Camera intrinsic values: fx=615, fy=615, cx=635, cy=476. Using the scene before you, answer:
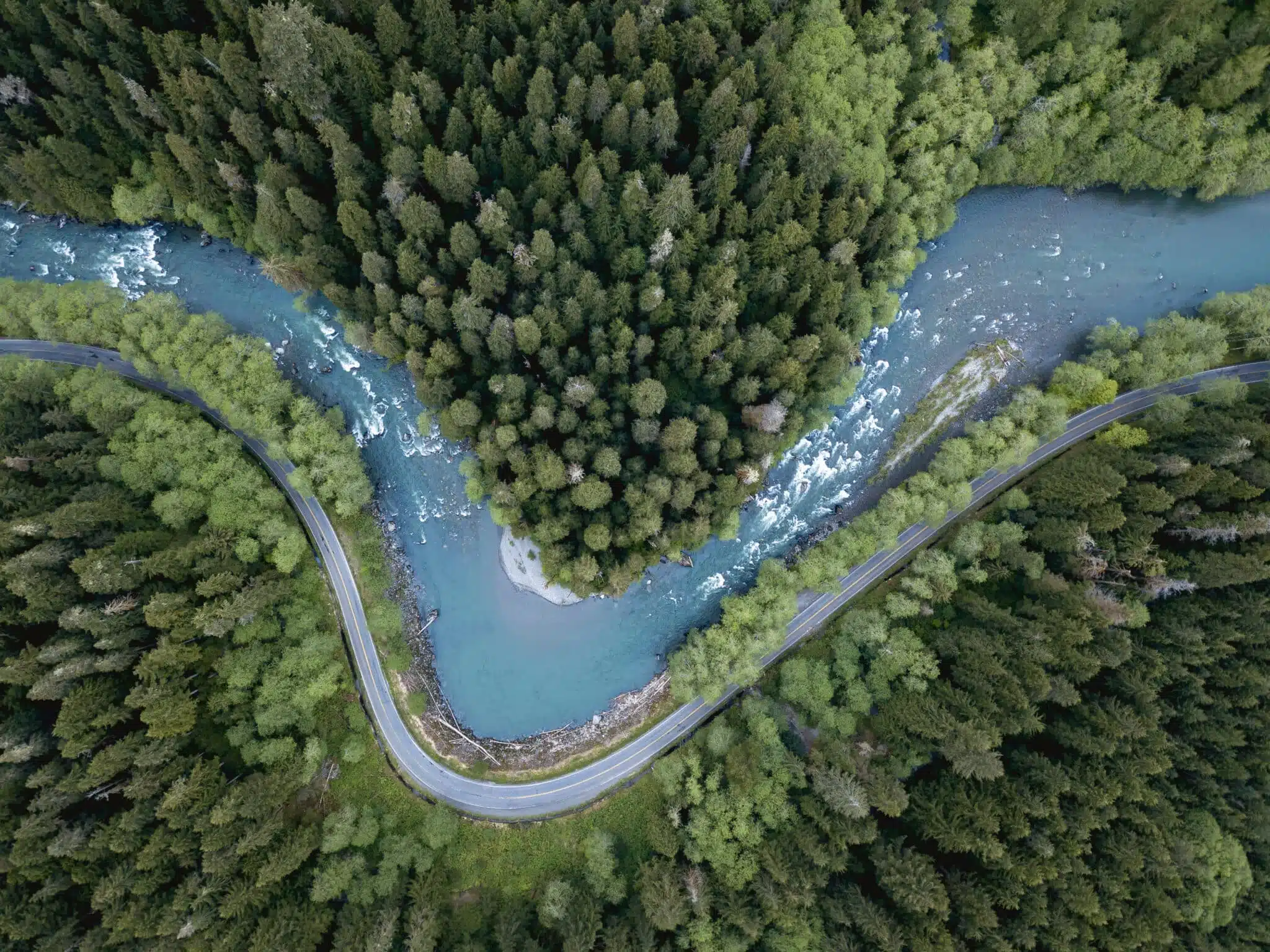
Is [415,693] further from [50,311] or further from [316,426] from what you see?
[50,311]

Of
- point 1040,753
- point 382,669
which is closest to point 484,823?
point 382,669

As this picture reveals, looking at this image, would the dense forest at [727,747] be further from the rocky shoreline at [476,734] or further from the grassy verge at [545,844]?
the rocky shoreline at [476,734]

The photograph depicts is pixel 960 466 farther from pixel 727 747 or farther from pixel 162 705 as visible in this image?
pixel 162 705

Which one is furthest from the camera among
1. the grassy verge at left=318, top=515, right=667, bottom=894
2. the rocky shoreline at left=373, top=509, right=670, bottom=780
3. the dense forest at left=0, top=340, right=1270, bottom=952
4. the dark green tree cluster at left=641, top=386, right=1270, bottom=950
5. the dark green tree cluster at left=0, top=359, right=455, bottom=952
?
the rocky shoreline at left=373, top=509, right=670, bottom=780

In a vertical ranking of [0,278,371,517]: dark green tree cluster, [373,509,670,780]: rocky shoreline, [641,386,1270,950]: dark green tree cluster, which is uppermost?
[0,278,371,517]: dark green tree cluster

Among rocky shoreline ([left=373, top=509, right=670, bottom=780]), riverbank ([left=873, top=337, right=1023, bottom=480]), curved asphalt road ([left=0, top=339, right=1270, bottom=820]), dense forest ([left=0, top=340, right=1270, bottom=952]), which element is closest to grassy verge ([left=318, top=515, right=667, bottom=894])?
dense forest ([left=0, top=340, right=1270, bottom=952])

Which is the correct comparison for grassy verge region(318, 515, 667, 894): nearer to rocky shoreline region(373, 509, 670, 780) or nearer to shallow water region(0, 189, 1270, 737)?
rocky shoreline region(373, 509, 670, 780)

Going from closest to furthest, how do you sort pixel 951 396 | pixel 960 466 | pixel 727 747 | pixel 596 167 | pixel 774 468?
pixel 596 167
pixel 727 747
pixel 960 466
pixel 774 468
pixel 951 396
